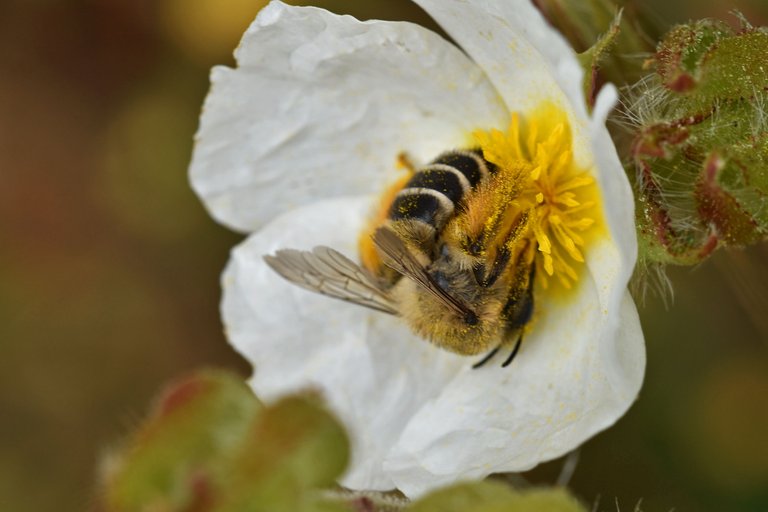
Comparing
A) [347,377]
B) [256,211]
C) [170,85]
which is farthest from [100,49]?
[347,377]

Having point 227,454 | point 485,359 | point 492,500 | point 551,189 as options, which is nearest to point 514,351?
point 485,359

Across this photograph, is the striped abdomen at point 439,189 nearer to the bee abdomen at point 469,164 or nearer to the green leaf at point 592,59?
the bee abdomen at point 469,164

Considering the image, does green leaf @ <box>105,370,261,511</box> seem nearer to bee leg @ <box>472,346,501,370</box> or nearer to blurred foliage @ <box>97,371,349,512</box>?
blurred foliage @ <box>97,371,349,512</box>

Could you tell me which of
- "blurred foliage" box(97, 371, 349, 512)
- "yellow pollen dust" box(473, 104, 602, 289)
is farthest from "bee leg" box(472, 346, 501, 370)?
"blurred foliage" box(97, 371, 349, 512)

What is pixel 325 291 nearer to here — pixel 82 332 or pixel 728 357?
pixel 728 357

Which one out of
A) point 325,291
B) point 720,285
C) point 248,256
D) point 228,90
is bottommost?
point 720,285

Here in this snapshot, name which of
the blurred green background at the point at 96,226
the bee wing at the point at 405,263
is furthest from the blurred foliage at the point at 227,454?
the blurred green background at the point at 96,226

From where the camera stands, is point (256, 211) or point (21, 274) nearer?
point (256, 211)
